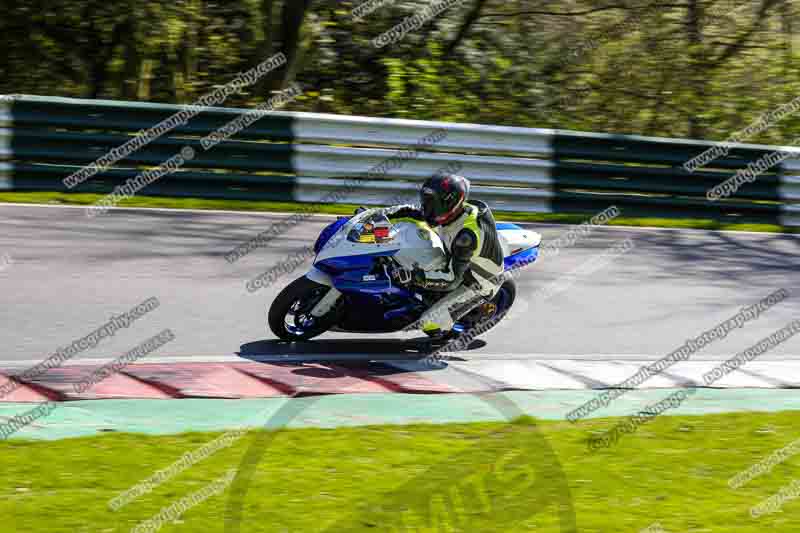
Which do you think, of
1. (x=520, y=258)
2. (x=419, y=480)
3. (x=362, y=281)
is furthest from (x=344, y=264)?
(x=419, y=480)

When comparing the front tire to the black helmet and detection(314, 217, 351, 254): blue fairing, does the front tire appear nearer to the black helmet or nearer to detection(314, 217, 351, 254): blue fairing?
detection(314, 217, 351, 254): blue fairing

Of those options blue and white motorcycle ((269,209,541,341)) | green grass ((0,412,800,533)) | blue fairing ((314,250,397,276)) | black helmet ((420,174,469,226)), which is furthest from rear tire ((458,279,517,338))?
green grass ((0,412,800,533))

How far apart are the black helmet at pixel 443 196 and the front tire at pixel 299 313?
1.01 meters

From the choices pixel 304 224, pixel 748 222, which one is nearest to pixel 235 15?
pixel 304 224

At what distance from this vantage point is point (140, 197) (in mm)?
14148

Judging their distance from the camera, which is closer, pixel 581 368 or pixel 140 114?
pixel 581 368

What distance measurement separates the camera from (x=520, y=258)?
10320mm

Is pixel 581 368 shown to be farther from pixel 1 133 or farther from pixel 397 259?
pixel 1 133

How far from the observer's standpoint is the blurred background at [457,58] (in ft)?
61.4

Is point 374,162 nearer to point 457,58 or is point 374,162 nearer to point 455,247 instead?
point 457,58

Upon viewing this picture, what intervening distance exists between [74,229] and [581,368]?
5700 mm

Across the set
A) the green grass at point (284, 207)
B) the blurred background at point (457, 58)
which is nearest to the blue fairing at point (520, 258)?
the green grass at point (284, 207)

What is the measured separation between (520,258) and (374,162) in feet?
16.7

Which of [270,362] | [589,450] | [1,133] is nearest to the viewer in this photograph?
[589,450]
